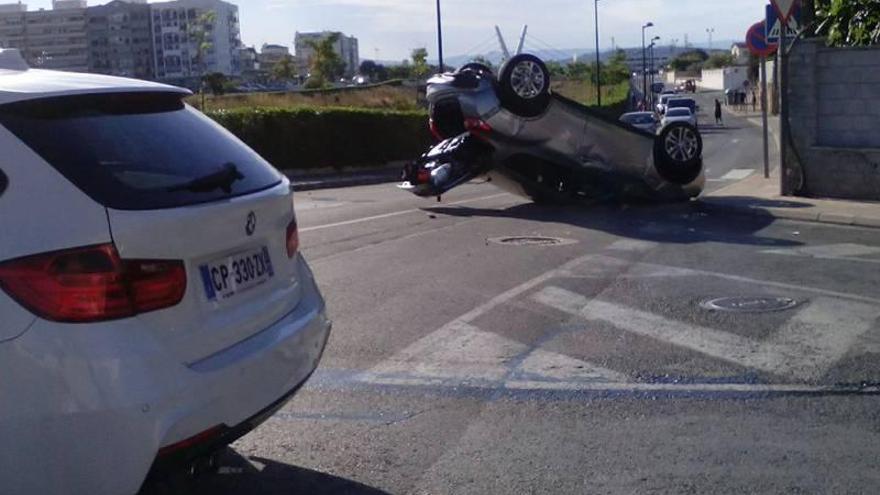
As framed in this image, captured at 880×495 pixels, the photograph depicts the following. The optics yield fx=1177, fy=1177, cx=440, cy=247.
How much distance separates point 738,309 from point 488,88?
8657mm

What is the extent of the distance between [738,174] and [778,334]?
20067 millimetres

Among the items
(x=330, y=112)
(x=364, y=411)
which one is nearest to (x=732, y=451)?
(x=364, y=411)

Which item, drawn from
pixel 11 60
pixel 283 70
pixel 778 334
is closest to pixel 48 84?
pixel 11 60

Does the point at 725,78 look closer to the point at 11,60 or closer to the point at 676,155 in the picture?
the point at 676,155

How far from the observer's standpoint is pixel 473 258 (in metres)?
12.7

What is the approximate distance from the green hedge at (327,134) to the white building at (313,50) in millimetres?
39854

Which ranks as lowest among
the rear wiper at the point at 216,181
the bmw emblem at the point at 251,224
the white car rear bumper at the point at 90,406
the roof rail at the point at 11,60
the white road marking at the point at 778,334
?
the white road marking at the point at 778,334

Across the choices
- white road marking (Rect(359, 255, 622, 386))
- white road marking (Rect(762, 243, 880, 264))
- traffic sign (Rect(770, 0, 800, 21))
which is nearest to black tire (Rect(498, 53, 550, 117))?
traffic sign (Rect(770, 0, 800, 21))

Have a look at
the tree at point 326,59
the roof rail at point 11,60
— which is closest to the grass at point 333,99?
the tree at point 326,59

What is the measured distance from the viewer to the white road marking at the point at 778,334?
7668mm

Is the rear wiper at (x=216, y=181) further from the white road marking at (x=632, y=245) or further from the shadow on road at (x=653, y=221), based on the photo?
the shadow on road at (x=653, y=221)

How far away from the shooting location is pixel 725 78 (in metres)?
116

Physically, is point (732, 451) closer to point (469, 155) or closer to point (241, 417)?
point (241, 417)

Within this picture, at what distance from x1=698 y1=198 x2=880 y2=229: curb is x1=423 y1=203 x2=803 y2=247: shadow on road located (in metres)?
0.19
